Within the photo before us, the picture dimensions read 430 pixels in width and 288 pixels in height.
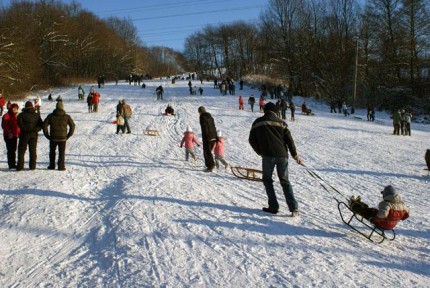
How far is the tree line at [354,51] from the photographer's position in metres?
36.3

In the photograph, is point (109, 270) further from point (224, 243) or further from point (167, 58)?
point (167, 58)

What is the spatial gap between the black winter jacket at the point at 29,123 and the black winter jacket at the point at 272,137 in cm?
579

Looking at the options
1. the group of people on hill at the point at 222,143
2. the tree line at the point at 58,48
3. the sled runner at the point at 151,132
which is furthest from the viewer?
the tree line at the point at 58,48

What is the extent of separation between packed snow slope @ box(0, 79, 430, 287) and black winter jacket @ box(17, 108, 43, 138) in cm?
91

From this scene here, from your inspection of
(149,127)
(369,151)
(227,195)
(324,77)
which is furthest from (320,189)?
(324,77)

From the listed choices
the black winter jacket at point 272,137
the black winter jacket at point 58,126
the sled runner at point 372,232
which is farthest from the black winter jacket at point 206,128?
the sled runner at point 372,232

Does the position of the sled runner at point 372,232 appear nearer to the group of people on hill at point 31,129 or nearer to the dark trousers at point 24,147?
the group of people on hill at point 31,129

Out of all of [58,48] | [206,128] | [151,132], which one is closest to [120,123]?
[151,132]

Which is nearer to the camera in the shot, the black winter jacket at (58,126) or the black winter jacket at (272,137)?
the black winter jacket at (272,137)

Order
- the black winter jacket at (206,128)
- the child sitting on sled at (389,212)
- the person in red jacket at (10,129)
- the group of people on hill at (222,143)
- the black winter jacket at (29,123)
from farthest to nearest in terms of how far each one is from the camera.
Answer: the black winter jacket at (206,128) < the person in red jacket at (10,129) < the black winter jacket at (29,123) < the group of people on hill at (222,143) < the child sitting on sled at (389,212)

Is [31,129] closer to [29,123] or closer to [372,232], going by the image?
[29,123]

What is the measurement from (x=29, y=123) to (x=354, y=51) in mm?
38073

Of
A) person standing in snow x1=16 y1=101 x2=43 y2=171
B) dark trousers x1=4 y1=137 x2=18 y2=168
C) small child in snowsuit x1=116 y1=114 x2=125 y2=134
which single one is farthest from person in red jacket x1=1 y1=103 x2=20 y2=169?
small child in snowsuit x1=116 y1=114 x2=125 y2=134

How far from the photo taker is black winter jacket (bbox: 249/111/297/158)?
5.60m
